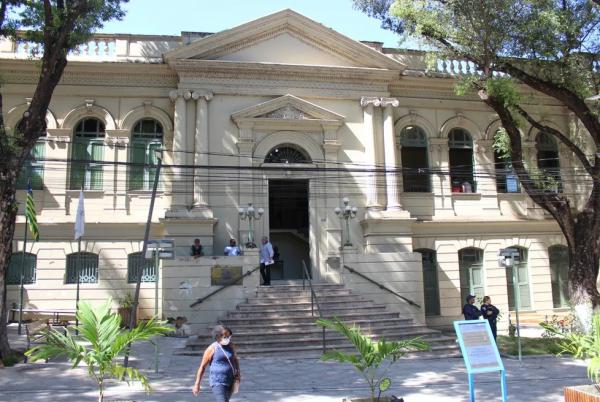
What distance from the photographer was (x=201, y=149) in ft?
65.1

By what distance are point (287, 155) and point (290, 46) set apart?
166 inches

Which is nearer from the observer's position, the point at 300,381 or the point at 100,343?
the point at 100,343

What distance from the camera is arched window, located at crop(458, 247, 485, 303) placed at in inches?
850

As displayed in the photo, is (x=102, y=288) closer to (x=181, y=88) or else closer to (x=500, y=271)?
(x=181, y=88)

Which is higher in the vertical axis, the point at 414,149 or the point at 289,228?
the point at 414,149

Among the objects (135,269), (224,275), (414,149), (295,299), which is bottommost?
(295,299)

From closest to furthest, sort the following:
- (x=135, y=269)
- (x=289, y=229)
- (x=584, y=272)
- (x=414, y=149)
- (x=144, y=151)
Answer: (x=584, y=272)
(x=135, y=269)
(x=144, y=151)
(x=414, y=149)
(x=289, y=229)

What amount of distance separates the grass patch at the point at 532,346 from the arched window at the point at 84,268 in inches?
537

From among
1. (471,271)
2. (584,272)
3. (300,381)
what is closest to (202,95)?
(300,381)

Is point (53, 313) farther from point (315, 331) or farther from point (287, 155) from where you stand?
point (287, 155)

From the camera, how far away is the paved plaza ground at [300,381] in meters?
9.78

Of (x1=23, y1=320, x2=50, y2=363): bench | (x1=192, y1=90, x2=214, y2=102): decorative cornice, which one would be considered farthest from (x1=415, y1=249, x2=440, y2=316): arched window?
(x1=23, y1=320, x2=50, y2=363): bench

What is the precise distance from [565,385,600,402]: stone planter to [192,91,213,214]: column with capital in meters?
14.1

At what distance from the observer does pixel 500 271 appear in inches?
857
